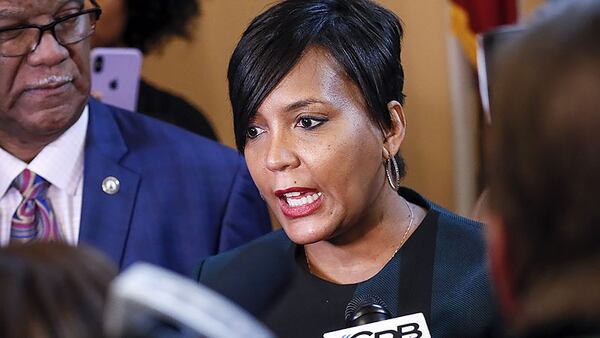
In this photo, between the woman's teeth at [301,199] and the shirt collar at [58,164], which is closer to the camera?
the woman's teeth at [301,199]

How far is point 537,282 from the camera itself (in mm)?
1151

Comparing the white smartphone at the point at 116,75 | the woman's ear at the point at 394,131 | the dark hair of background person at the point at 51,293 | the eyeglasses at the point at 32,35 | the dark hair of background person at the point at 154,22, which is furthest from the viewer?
the dark hair of background person at the point at 154,22

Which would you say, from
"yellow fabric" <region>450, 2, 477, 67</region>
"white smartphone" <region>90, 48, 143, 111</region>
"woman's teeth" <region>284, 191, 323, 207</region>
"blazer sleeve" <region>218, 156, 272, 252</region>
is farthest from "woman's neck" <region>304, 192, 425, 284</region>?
"yellow fabric" <region>450, 2, 477, 67</region>

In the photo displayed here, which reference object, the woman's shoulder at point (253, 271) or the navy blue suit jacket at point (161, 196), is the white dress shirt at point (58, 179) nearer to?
the navy blue suit jacket at point (161, 196)

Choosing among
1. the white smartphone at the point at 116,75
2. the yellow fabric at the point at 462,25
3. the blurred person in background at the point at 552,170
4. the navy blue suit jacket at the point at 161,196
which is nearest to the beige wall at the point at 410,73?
the yellow fabric at the point at 462,25

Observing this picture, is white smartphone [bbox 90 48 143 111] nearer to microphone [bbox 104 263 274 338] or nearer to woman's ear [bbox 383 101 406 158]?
woman's ear [bbox 383 101 406 158]

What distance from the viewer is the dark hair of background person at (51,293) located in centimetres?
108

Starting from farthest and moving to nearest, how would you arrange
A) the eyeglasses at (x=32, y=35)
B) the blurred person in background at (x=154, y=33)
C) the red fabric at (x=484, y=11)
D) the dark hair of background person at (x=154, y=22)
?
the red fabric at (x=484, y=11), the dark hair of background person at (x=154, y=22), the blurred person in background at (x=154, y=33), the eyeglasses at (x=32, y=35)

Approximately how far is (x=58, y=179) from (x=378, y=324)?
0.97 metres

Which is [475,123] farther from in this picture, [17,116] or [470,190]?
[17,116]

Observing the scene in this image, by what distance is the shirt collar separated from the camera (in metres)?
2.68

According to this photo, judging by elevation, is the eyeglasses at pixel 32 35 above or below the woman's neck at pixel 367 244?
above

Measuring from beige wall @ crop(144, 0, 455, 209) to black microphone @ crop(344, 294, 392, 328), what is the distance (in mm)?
2425

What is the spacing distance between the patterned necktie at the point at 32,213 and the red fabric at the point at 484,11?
215 cm
